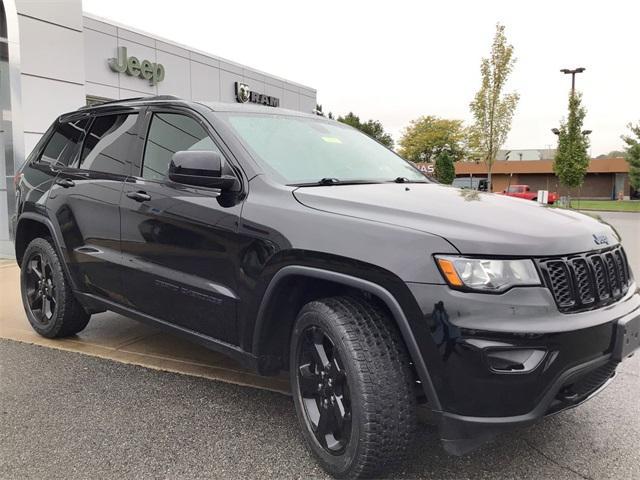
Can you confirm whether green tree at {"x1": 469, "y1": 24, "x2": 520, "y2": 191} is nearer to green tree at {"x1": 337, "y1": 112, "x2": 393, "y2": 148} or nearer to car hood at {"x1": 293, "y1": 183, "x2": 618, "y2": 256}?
car hood at {"x1": 293, "y1": 183, "x2": 618, "y2": 256}

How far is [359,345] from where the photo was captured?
2.28 meters

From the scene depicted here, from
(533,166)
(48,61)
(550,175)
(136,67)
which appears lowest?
(550,175)

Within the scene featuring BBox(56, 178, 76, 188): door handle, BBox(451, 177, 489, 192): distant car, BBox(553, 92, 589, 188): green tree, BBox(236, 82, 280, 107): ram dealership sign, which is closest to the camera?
BBox(56, 178, 76, 188): door handle

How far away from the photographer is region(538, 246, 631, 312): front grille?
215 cm

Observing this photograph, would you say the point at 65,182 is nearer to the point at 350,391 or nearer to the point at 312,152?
the point at 312,152

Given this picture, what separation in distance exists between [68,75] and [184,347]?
7.56 m

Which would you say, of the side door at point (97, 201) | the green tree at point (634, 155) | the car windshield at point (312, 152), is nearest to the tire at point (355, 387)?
the car windshield at point (312, 152)

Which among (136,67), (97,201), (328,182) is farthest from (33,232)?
(136,67)

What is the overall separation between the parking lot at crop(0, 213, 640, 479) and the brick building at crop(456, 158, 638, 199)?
54.0 meters

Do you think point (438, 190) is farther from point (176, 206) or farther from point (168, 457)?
point (168, 457)

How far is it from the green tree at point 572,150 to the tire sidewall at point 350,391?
1058 inches

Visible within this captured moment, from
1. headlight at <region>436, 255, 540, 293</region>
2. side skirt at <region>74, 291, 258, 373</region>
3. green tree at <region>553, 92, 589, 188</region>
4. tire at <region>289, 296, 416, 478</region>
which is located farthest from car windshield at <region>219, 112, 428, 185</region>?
green tree at <region>553, 92, 589, 188</region>

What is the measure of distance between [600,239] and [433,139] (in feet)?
212

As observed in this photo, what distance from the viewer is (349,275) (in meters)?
2.34
